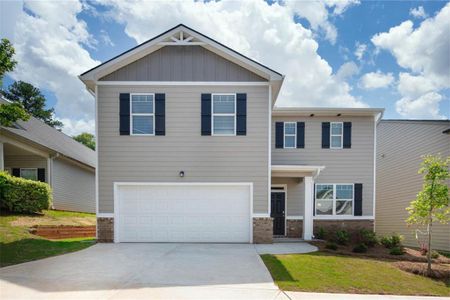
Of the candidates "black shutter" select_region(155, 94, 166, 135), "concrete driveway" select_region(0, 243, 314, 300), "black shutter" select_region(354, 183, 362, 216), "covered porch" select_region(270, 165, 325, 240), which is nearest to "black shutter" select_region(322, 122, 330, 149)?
"covered porch" select_region(270, 165, 325, 240)

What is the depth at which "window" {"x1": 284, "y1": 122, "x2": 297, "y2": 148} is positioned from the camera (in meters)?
12.5

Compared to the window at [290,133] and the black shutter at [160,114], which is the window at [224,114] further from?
the window at [290,133]

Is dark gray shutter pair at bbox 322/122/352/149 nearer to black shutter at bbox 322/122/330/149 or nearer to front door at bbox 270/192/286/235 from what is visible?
black shutter at bbox 322/122/330/149

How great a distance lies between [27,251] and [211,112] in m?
7.14

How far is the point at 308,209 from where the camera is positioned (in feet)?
36.7

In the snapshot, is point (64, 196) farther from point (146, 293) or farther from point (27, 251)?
point (146, 293)

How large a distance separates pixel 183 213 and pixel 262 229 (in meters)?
2.99

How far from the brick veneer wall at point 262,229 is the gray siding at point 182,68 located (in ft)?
17.4

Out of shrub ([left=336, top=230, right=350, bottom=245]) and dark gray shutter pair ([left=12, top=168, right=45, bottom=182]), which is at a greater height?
dark gray shutter pair ([left=12, top=168, right=45, bottom=182])

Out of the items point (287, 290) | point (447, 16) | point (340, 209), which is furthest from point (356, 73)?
point (287, 290)

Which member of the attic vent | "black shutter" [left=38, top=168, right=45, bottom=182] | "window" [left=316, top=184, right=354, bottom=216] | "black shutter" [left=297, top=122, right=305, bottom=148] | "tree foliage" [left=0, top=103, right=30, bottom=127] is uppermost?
the attic vent

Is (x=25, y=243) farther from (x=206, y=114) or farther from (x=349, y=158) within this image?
(x=349, y=158)

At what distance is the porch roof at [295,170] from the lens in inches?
425

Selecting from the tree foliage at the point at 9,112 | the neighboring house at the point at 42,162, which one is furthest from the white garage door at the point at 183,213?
the neighboring house at the point at 42,162
